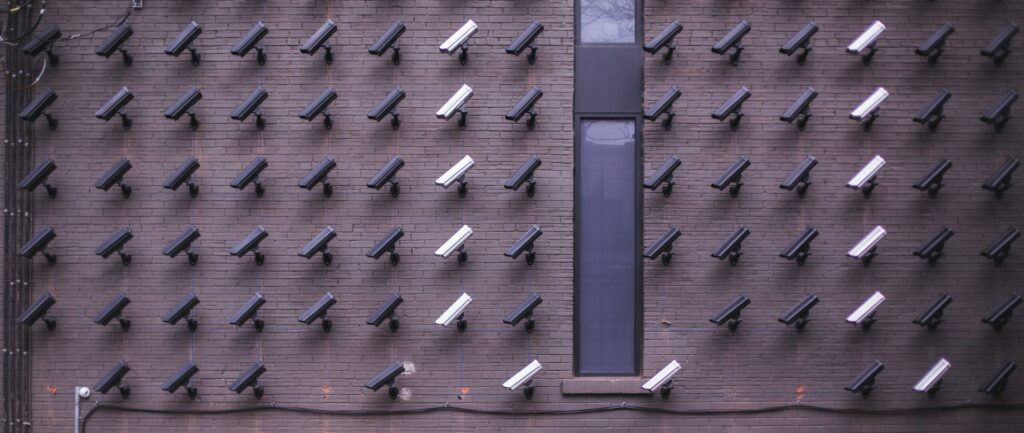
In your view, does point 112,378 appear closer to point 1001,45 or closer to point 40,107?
point 40,107

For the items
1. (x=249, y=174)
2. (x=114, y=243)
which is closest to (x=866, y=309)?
(x=249, y=174)

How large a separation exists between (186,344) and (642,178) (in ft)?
16.0

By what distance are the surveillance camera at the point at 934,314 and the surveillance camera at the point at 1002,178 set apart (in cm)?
119

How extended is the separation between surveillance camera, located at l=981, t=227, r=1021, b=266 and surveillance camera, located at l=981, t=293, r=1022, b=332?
0.40 metres

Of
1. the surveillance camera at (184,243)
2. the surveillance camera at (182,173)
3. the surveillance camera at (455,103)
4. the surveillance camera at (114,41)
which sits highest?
the surveillance camera at (114,41)

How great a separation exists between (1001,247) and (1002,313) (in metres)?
0.65

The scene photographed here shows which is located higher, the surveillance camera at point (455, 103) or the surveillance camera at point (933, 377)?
the surveillance camera at point (455, 103)

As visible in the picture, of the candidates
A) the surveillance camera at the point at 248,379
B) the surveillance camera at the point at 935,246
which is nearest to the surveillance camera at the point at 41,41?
the surveillance camera at the point at 248,379

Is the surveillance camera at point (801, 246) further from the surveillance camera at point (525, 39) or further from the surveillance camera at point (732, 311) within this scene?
the surveillance camera at point (525, 39)

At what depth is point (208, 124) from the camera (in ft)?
31.4

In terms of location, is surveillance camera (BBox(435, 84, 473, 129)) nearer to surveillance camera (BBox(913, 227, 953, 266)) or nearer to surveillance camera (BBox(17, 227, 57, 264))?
surveillance camera (BBox(17, 227, 57, 264))

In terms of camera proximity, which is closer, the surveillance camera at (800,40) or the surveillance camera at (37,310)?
the surveillance camera at (37,310)

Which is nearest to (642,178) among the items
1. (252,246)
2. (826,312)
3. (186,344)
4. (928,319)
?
(826,312)

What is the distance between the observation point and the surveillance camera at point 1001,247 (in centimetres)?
934
